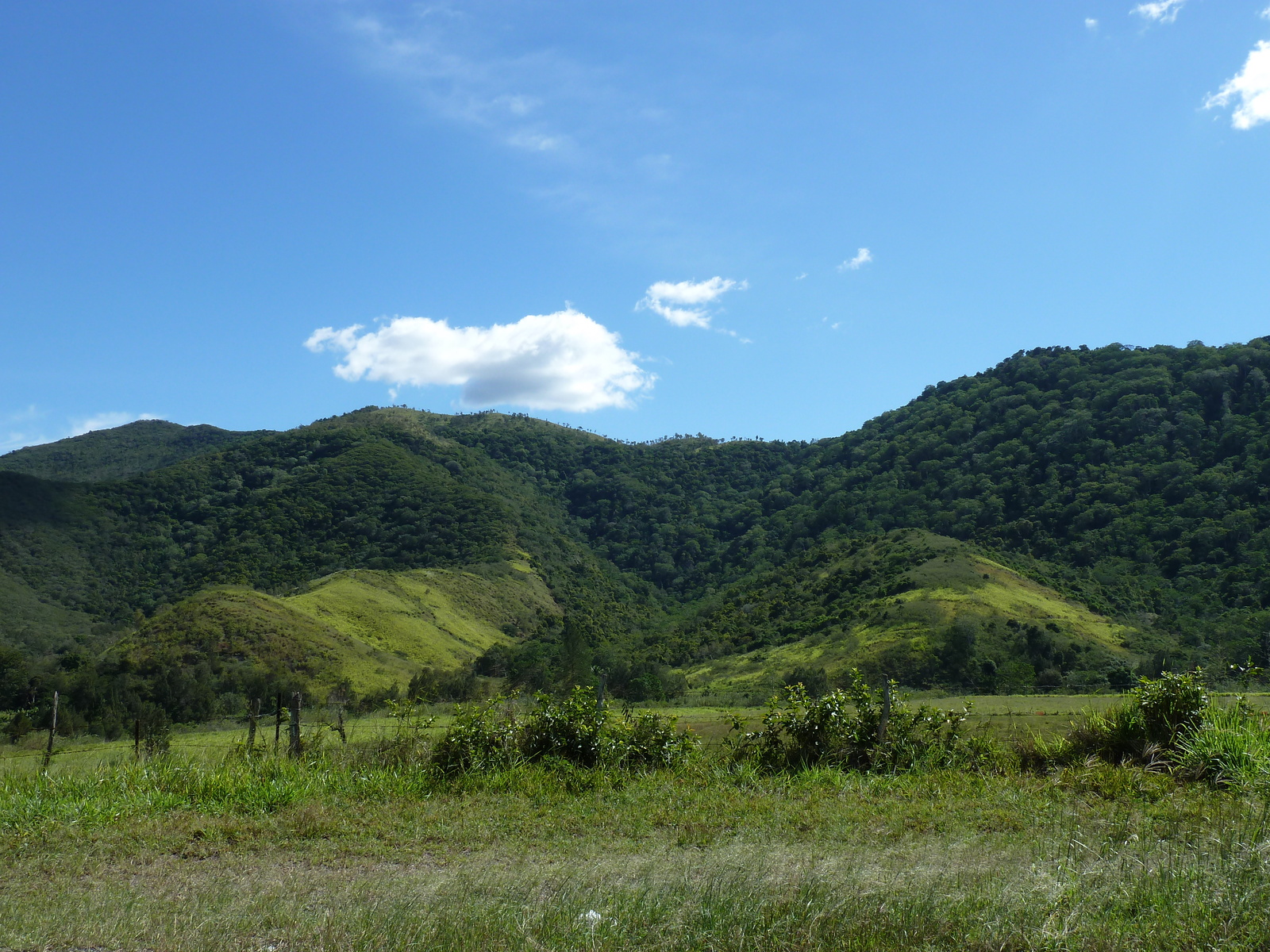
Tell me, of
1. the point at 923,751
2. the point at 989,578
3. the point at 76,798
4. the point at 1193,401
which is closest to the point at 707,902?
the point at 923,751

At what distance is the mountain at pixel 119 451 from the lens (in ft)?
467

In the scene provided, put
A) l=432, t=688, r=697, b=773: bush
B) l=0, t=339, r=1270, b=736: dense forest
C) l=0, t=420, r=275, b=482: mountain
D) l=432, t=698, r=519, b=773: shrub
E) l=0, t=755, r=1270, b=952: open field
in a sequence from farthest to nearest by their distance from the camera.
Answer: l=0, t=420, r=275, b=482: mountain, l=0, t=339, r=1270, b=736: dense forest, l=432, t=688, r=697, b=773: bush, l=432, t=698, r=519, b=773: shrub, l=0, t=755, r=1270, b=952: open field

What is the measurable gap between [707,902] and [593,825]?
119 inches

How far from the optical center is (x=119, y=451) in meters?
156

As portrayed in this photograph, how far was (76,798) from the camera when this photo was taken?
8.28 m

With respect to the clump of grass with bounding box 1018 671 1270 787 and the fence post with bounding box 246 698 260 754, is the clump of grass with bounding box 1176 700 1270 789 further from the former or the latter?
the fence post with bounding box 246 698 260 754

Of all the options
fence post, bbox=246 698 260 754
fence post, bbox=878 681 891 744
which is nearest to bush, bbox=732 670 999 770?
fence post, bbox=878 681 891 744

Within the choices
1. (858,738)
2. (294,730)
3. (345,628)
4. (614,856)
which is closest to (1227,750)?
A: (858,738)

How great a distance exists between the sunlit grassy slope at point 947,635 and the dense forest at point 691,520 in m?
1.07

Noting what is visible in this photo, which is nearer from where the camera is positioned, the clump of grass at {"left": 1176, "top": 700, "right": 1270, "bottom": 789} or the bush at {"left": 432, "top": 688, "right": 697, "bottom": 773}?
the clump of grass at {"left": 1176, "top": 700, "right": 1270, "bottom": 789}

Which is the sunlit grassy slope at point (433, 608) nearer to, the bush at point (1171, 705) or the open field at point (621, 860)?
the open field at point (621, 860)

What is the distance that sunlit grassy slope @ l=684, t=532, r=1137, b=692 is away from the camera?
162 ft

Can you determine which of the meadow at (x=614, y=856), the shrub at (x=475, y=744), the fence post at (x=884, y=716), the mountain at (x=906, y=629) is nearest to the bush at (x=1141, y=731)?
the meadow at (x=614, y=856)

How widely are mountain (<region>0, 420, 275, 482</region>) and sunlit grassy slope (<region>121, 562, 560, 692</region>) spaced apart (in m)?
76.7
